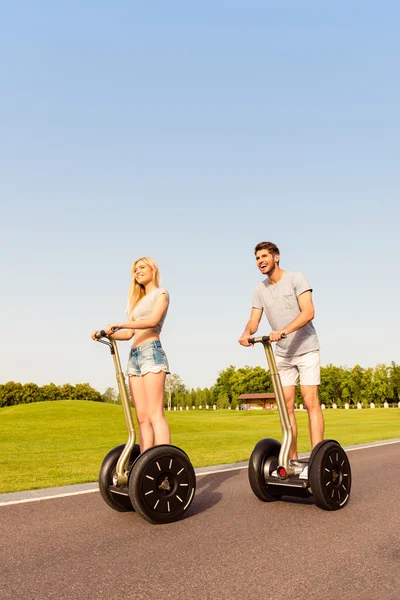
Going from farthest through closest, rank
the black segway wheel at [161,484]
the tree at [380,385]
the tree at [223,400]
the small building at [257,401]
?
the tree at [223,400]
the small building at [257,401]
the tree at [380,385]
the black segway wheel at [161,484]

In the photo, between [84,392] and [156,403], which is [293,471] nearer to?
[156,403]

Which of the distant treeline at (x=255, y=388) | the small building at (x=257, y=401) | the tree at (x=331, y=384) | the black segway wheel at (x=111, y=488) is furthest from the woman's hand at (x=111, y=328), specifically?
the small building at (x=257, y=401)

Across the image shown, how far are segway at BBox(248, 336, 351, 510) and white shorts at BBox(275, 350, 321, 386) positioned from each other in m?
0.55

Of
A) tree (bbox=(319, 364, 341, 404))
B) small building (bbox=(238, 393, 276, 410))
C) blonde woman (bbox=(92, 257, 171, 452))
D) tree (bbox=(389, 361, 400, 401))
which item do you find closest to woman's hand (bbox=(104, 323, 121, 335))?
blonde woman (bbox=(92, 257, 171, 452))

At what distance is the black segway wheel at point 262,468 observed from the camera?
5273 millimetres

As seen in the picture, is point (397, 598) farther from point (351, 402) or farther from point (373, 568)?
point (351, 402)

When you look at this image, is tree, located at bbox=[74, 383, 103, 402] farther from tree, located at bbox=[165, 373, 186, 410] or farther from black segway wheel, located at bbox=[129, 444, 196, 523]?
black segway wheel, located at bbox=[129, 444, 196, 523]

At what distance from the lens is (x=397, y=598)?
9.32ft

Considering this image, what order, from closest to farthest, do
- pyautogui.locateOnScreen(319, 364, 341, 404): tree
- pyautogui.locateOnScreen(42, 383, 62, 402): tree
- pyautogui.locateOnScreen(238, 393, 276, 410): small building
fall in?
pyautogui.locateOnScreen(42, 383, 62, 402): tree, pyautogui.locateOnScreen(319, 364, 341, 404): tree, pyautogui.locateOnScreen(238, 393, 276, 410): small building

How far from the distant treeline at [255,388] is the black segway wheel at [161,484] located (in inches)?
3313

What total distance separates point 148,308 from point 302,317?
58.7 inches

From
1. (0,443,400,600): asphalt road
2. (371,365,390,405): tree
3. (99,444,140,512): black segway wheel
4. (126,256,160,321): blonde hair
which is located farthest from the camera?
(371,365,390,405): tree

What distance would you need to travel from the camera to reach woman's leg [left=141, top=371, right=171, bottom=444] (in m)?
4.95

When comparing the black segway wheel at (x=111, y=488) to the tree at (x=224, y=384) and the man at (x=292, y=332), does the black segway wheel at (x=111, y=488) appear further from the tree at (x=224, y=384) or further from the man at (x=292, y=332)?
the tree at (x=224, y=384)
